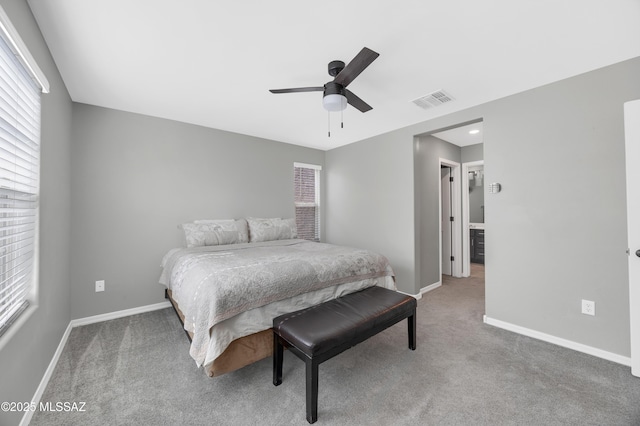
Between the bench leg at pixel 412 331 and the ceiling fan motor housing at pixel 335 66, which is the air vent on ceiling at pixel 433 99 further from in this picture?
the bench leg at pixel 412 331

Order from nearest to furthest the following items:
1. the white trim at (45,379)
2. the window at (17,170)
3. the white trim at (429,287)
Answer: the window at (17,170)
the white trim at (45,379)
the white trim at (429,287)

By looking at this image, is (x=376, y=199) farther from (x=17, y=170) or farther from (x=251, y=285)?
(x=17, y=170)

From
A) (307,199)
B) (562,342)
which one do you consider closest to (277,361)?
(562,342)

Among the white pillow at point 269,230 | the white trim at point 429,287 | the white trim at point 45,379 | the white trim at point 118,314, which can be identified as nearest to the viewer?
the white trim at point 45,379

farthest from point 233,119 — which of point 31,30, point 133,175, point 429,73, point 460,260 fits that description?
point 460,260

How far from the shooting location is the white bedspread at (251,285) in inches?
66.6

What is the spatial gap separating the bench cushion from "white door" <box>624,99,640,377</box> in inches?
59.7

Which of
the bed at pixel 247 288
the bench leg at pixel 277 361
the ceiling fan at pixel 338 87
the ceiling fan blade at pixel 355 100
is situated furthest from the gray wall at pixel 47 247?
the ceiling fan blade at pixel 355 100

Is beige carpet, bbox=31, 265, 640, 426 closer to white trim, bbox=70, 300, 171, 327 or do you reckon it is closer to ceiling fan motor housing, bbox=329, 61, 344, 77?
white trim, bbox=70, 300, 171, 327

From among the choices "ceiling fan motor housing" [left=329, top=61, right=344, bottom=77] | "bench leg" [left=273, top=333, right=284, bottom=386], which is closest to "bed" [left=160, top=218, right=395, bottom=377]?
"bench leg" [left=273, top=333, right=284, bottom=386]

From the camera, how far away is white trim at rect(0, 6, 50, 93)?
1.23 m

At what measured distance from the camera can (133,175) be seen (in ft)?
10.4

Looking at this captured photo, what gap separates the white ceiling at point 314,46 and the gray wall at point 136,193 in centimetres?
42

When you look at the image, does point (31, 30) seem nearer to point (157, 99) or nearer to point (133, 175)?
point (157, 99)
